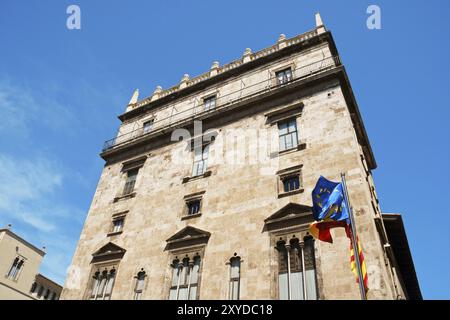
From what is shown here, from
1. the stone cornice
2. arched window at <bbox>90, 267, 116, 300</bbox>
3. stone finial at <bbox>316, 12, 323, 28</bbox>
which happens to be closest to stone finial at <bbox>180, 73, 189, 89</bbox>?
the stone cornice

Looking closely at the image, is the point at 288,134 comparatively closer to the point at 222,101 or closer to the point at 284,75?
the point at 284,75

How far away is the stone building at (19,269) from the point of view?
42.0 m

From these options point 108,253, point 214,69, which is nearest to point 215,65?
point 214,69

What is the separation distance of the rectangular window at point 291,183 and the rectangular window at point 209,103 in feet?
31.6

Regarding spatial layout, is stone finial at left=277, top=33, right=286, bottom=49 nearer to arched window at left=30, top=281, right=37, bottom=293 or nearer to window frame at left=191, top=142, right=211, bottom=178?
window frame at left=191, top=142, right=211, bottom=178

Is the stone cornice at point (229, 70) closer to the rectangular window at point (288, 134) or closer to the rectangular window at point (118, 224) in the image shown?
the rectangular window at point (288, 134)

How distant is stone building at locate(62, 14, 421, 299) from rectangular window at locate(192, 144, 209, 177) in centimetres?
8

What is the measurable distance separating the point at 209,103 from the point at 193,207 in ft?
29.5

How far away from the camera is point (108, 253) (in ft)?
66.9

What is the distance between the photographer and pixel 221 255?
16375mm

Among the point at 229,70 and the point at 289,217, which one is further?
the point at 229,70

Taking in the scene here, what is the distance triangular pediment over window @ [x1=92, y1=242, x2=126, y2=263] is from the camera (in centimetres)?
1998

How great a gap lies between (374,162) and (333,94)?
734cm
